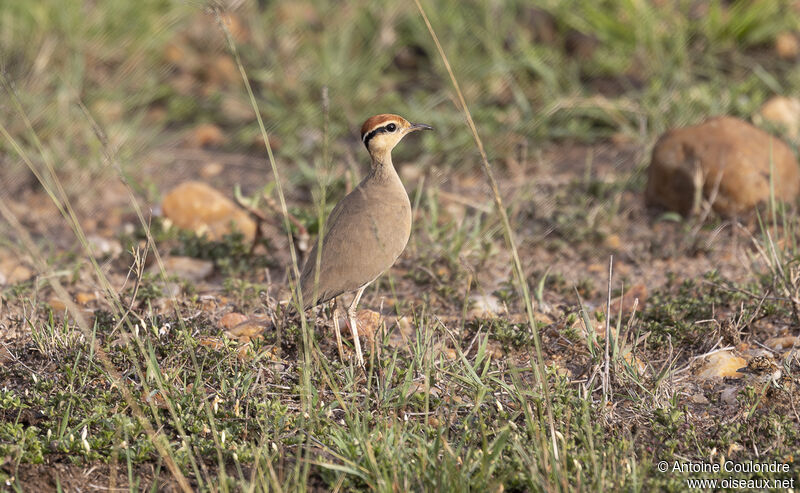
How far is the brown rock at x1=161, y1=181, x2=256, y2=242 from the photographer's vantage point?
567cm

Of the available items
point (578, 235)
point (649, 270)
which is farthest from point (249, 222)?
point (649, 270)

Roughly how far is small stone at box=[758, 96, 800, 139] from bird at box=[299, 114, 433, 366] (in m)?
3.03

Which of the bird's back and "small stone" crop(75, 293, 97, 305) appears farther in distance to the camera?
"small stone" crop(75, 293, 97, 305)

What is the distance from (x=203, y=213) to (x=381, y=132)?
1.85 metres

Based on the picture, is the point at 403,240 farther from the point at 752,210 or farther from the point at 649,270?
the point at 752,210

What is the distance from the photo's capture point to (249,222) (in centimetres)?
575

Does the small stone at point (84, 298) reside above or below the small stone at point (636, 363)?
above

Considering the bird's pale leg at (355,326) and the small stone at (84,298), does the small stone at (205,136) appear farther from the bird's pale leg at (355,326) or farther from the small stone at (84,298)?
the bird's pale leg at (355,326)

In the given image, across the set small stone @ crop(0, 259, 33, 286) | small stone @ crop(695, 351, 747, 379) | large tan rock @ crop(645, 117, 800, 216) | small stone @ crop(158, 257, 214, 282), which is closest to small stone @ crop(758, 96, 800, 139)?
large tan rock @ crop(645, 117, 800, 216)

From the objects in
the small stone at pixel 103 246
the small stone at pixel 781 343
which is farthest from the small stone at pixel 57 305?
the small stone at pixel 781 343

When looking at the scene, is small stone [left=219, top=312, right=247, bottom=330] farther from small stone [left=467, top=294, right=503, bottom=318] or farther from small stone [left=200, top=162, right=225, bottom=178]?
small stone [left=200, top=162, right=225, bottom=178]

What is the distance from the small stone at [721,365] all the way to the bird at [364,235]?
143 cm

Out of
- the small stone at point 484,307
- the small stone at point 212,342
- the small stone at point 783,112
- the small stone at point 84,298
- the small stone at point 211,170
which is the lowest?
the small stone at point 484,307

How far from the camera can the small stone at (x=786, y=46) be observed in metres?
6.95
